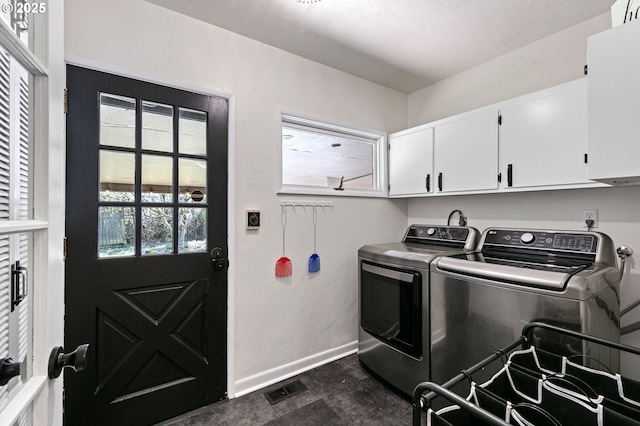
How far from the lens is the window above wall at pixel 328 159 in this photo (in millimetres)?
2402

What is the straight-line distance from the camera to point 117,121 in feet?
5.48

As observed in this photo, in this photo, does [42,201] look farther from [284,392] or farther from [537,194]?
[537,194]

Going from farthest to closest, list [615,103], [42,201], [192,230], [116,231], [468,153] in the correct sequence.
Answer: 1. [468,153]
2. [192,230]
3. [116,231]
4. [615,103]
5. [42,201]

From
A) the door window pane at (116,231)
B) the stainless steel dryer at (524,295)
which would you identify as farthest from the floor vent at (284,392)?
the door window pane at (116,231)

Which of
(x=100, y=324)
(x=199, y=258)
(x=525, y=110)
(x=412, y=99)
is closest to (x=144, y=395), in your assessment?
(x=100, y=324)

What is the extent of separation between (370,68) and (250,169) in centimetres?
142

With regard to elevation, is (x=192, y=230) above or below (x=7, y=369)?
above

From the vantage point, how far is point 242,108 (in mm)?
2068

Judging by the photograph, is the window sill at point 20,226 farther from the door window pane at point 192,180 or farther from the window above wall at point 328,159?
the window above wall at point 328,159

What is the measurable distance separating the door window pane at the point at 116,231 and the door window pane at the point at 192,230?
26cm

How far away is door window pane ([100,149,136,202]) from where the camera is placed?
163cm

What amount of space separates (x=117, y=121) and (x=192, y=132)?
41 centimetres

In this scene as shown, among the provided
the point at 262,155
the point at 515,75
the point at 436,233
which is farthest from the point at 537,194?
the point at 262,155

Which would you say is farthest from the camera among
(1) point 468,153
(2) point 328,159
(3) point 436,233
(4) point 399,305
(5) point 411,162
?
(2) point 328,159
